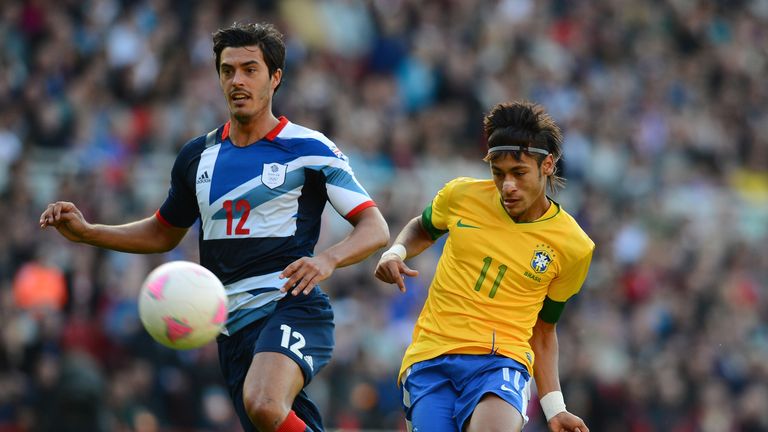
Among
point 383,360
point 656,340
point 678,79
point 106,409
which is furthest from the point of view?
point 678,79

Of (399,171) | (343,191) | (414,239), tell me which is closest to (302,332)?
(343,191)

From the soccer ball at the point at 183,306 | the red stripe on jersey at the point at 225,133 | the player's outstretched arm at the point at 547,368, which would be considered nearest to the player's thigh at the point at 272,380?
the soccer ball at the point at 183,306

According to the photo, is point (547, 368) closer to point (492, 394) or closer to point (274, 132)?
point (492, 394)

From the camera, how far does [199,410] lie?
1303cm

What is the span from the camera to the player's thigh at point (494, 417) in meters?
6.98

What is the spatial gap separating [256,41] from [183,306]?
5.58 ft

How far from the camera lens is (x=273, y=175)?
7418 millimetres

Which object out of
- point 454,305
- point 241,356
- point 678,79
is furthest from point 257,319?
point 678,79

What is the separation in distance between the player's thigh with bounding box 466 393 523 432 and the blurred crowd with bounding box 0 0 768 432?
6304mm

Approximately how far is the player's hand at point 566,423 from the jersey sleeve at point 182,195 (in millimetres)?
2502

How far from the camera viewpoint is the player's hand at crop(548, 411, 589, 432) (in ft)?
23.9

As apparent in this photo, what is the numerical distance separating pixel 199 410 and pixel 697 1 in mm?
14309

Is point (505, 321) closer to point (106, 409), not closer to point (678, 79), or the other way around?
point (106, 409)

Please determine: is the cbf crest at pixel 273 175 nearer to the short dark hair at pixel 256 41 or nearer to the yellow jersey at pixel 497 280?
the short dark hair at pixel 256 41
